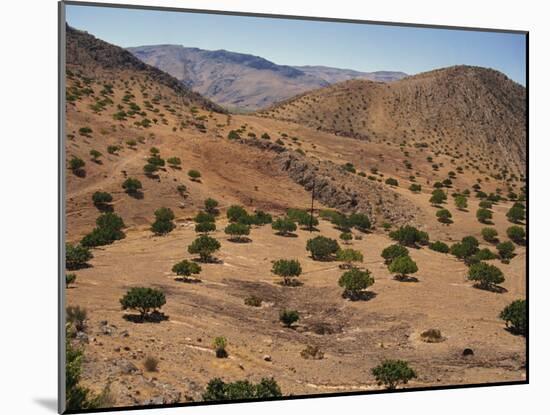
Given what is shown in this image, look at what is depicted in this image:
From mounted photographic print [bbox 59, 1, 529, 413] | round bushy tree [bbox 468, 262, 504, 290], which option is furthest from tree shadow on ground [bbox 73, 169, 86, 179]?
round bushy tree [bbox 468, 262, 504, 290]

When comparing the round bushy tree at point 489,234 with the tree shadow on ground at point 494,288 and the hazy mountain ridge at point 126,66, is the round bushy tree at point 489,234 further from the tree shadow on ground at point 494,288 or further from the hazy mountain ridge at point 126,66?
the hazy mountain ridge at point 126,66

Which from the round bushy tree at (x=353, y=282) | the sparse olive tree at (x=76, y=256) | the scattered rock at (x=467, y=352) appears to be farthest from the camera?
the round bushy tree at (x=353, y=282)

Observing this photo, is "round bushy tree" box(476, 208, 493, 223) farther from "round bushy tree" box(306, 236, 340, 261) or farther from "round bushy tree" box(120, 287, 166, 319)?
"round bushy tree" box(120, 287, 166, 319)

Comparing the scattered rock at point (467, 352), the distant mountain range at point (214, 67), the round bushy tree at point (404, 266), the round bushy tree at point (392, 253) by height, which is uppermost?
the distant mountain range at point (214, 67)

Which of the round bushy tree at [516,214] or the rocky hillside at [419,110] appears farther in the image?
the rocky hillside at [419,110]

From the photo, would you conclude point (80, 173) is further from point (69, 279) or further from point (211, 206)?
point (211, 206)

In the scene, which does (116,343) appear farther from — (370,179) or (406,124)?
(406,124)

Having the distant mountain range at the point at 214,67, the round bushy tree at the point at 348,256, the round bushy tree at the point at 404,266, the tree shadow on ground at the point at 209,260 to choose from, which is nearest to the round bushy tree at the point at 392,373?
the round bushy tree at the point at 348,256
